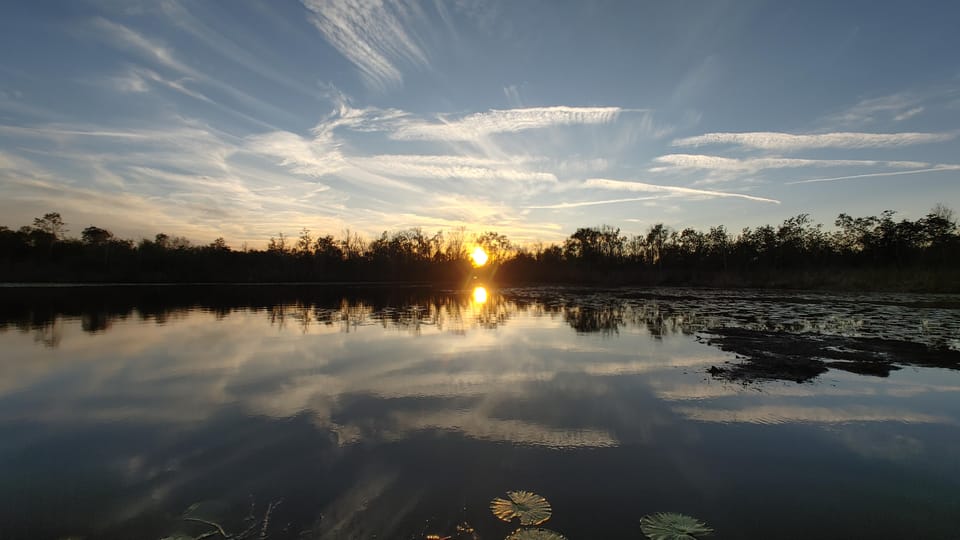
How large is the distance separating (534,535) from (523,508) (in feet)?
1.53

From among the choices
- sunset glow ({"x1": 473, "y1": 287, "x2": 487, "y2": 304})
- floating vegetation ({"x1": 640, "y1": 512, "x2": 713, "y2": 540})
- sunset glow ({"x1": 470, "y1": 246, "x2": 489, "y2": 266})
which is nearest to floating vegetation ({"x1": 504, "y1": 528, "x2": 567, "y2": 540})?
floating vegetation ({"x1": 640, "y1": 512, "x2": 713, "y2": 540})

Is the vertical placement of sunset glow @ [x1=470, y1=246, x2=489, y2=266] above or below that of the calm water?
above

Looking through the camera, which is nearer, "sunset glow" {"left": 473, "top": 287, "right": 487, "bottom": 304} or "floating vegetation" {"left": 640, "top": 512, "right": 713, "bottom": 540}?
"floating vegetation" {"left": 640, "top": 512, "right": 713, "bottom": 540}

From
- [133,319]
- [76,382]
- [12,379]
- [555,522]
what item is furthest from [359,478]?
[133,319]

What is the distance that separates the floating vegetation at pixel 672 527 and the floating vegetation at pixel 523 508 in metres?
0.82


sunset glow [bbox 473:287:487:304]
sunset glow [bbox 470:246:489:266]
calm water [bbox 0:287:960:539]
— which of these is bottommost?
calm water [bbox 0:287:960:539]

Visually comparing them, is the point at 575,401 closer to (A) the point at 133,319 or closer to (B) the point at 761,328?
(B) the point at 761,328

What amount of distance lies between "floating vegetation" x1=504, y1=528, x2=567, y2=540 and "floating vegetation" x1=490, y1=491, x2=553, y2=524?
0.16 metres

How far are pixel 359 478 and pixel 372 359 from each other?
6329mm

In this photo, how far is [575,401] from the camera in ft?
23.7

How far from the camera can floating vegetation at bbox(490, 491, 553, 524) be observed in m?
3.72

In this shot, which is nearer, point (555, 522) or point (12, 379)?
point (555, 522)

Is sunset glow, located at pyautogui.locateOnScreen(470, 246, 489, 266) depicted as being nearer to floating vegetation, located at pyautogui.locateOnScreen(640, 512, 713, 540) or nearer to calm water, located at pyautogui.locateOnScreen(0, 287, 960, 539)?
calm water, located at pyautogui.locateOnScreen(0, 287, 960, 539)

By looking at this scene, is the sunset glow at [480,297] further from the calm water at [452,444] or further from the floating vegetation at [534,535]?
the floating vegetation at [534,535]
